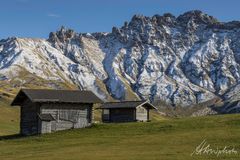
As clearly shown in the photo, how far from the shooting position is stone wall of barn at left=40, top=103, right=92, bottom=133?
9094cm

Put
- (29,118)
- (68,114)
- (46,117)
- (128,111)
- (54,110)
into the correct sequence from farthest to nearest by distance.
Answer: (128,111), (29,118), (68,114), (54,110), (46,117)

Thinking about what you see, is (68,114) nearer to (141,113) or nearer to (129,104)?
(129,104)

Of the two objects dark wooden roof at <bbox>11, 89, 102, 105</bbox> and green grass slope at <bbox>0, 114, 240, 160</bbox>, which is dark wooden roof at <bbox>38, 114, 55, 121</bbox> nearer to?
dark wooden roof at <bbox>11, 89, 102, 105</bbox>

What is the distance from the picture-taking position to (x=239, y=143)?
55.1m

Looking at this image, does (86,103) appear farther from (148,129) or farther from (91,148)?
(91,148)

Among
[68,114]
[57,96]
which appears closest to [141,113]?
[68,114]

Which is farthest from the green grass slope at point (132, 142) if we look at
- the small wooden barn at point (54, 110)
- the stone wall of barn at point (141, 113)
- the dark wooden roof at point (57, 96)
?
the stone wall of barn at point (141, 113)

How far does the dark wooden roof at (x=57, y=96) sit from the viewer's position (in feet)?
297

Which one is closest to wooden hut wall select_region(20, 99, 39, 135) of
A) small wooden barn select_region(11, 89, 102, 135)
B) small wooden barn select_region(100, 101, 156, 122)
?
small wooden barn select_region(11, 89, 102, 135)

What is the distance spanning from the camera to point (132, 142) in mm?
63219

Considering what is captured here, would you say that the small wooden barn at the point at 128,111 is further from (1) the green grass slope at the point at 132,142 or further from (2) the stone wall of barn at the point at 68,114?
(1) the green grass slope at the point at 132,142

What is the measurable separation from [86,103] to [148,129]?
20.8m

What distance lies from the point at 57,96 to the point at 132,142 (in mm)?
31858

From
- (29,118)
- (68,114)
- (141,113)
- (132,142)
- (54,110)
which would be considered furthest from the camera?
(141,113)
